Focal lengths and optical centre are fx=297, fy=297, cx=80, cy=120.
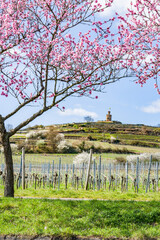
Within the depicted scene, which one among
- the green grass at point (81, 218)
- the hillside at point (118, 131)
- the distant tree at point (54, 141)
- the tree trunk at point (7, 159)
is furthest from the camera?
the hillside at point (118, 131)

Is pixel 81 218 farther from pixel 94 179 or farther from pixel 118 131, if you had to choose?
pixel 118 131

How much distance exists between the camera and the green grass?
292 inches

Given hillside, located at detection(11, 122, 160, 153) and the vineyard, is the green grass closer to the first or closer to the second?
the vineyard

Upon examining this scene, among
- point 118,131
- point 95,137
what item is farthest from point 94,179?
point 118,131

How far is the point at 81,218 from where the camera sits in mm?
8219

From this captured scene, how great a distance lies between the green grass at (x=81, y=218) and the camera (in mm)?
7422

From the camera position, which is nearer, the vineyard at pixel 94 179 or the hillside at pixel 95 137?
the vineyard at pixel 94 179

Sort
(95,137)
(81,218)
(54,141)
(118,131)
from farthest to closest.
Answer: (118,131), (95,137), (54,141), (81,218)

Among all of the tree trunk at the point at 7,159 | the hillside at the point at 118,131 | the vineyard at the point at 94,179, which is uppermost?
the hillside at the point at 118,131

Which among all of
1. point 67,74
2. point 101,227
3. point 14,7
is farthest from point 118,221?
point 14,7

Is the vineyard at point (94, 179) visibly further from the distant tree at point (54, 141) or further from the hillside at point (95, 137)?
the distant tree at point (54, 141)

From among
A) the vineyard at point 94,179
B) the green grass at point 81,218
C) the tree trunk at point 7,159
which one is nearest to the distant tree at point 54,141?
the vineyard at point 94,179

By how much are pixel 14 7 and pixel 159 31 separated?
6.53m

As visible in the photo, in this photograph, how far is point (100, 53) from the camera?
12.8 meters
